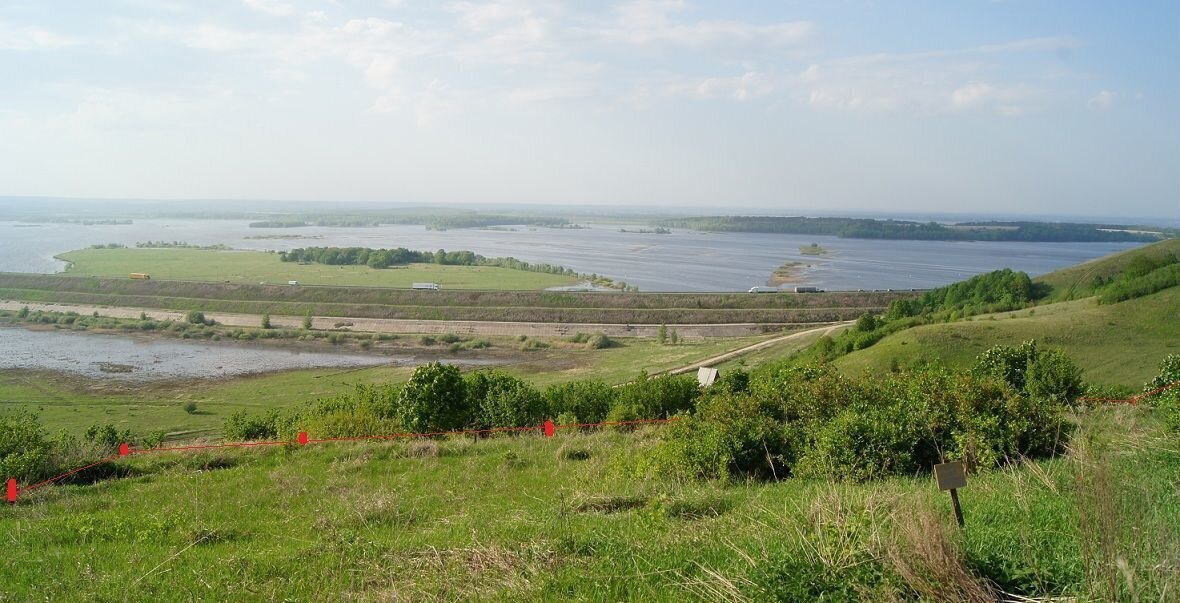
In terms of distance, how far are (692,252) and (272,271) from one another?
5733 cm

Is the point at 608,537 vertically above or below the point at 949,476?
below

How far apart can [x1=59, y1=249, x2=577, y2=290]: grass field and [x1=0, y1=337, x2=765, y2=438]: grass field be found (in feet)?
79.1

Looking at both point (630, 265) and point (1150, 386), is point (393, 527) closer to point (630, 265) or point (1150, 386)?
point (1150, 386)

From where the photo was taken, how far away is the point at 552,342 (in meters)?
45.3

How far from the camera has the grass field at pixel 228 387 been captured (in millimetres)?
23094

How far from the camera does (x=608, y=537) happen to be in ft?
18.6

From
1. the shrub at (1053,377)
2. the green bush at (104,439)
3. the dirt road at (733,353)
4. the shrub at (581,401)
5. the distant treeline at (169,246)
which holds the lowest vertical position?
the dirt road at (733,353)

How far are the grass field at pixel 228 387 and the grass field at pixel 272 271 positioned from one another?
24106 mm

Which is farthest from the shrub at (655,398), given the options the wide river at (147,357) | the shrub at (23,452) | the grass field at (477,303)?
the grass field at (477,303)

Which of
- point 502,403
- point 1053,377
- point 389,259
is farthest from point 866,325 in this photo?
point 389,259

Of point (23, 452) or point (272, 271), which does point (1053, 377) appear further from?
point (272, 271)

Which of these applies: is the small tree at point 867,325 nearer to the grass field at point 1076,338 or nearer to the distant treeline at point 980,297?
the distant treeline at point 980,297

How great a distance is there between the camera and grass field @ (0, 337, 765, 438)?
23094 mm

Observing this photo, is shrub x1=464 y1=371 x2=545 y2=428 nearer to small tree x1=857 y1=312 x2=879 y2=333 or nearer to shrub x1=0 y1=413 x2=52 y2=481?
shrub x1=0 y1=413 x2=52 y2=481
